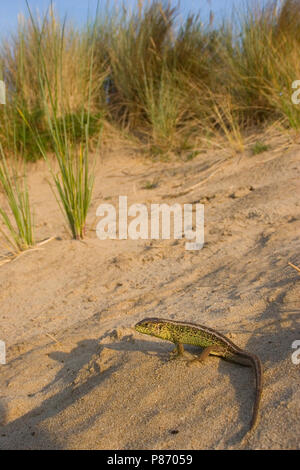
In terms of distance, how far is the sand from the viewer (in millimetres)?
2223

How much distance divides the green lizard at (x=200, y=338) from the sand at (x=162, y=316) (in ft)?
0.20

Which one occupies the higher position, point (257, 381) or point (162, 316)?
point (257, 381)

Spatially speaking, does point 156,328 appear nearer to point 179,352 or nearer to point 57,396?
point 179,352

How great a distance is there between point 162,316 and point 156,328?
0.69 m

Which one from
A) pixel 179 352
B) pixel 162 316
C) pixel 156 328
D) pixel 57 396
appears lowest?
pixel 57 396

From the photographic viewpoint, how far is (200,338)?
8.86ft

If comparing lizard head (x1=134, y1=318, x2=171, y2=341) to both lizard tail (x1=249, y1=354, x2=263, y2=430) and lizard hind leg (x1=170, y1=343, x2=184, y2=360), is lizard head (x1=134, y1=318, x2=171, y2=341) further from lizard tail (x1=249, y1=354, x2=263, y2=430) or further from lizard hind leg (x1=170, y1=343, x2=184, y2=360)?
lizard tail (x1=249, y1=354, x2=263, y2=430)

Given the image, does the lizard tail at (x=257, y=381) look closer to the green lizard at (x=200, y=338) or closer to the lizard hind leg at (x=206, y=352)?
the green lizard at (x=200, y=338)

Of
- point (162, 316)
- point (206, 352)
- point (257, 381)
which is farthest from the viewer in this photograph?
point (162, 316)

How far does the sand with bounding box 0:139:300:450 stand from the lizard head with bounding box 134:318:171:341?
15 centimetres

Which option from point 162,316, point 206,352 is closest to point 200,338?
point 206,352

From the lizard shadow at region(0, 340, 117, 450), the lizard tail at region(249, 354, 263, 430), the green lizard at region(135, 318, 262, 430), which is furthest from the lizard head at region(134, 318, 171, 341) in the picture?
the lizard tail at region(249, 354, 263, 430)

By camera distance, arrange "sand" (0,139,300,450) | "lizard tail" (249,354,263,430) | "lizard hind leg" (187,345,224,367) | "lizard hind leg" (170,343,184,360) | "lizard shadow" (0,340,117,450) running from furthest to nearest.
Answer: "lizard hind leg" (170,343,184,360) → "lizard hind leg" (187,345,224,367) → "lizard shadow" (0,340,117,450) → "sand" (0,139,300,450) → "lizard tail" (249,354,263,430)
